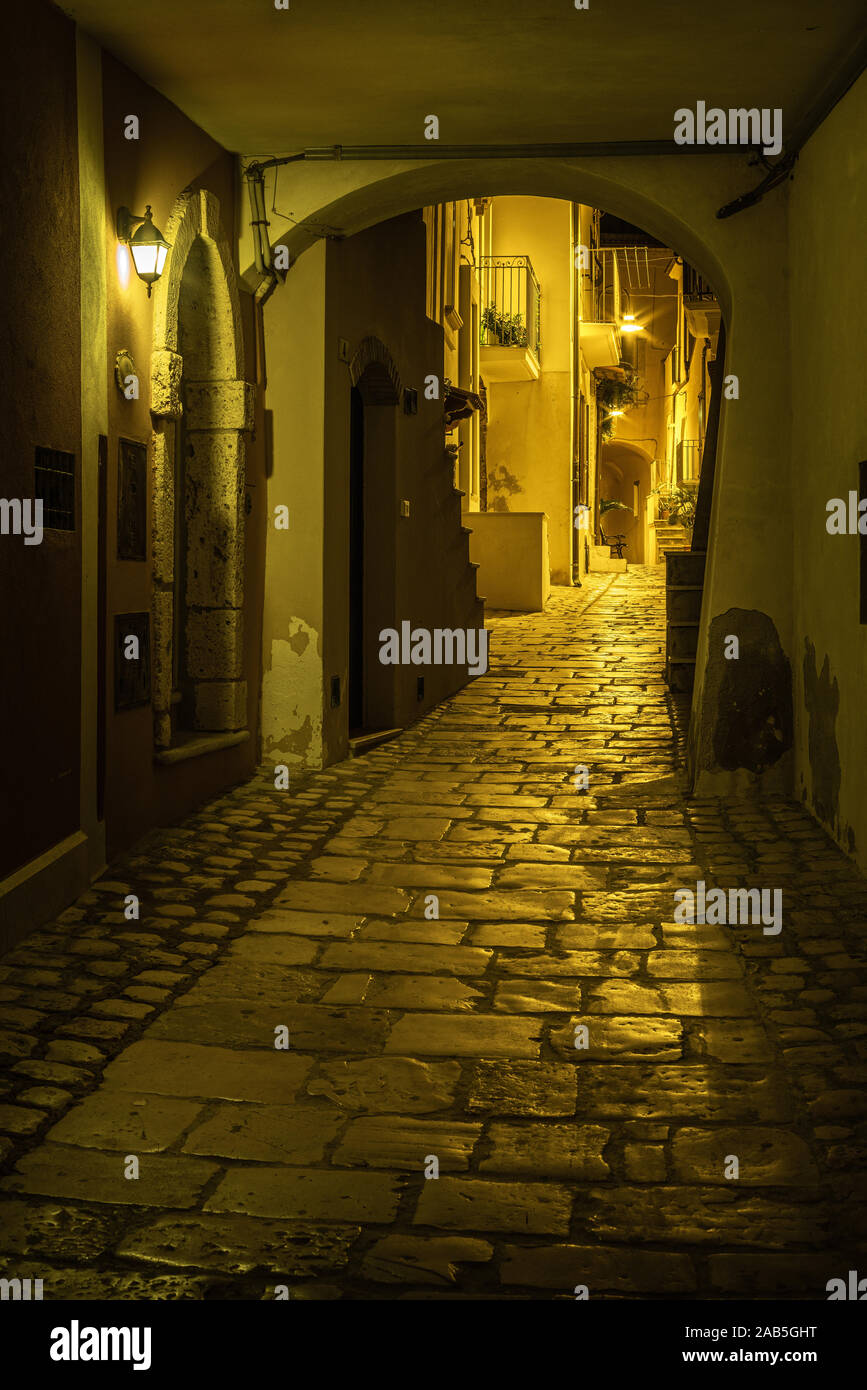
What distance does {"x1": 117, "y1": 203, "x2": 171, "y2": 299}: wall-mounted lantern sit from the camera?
257 inches

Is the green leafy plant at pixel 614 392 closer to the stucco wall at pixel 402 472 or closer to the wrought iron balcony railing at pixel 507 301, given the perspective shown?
the wrought iron balcony railing at pixel 507 301

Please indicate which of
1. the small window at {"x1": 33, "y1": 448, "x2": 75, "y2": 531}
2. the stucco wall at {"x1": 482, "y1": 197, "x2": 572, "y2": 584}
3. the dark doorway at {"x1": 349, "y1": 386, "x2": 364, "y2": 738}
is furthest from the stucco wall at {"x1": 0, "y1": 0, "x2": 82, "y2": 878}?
the stucco wall at {"x1": 482, "y1": 197, "x2": 572, "y2": 584}

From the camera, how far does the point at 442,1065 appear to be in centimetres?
420

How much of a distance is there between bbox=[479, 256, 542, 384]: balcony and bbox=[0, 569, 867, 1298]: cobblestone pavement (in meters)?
14.1

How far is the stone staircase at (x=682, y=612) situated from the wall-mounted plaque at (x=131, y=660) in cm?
514

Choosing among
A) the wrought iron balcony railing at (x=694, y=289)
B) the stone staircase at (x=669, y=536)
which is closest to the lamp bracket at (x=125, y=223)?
the wrought iron balcony railing at (x=694, y=289)

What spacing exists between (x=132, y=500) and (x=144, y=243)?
1.27m

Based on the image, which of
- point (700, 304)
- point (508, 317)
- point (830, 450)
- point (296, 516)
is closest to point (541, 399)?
point (508, 317)

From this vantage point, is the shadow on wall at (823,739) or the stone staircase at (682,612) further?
the stone staircase at (682,612)

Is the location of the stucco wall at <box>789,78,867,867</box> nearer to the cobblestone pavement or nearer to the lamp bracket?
the cobblestone pavement

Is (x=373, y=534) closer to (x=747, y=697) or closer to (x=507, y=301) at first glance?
(x=747, y=697)

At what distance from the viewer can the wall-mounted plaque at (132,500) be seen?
6602 millimetres

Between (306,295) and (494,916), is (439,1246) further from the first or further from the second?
(306,295)
